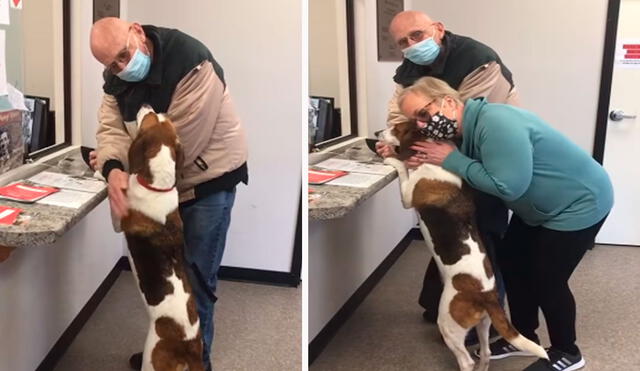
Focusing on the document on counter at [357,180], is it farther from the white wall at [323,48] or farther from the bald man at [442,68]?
the white wall at [323,48]

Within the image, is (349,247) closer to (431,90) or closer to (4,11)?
(431,90)

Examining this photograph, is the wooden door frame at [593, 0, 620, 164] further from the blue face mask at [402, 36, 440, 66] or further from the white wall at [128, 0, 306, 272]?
the white wall at [128, 0, 306, 272]

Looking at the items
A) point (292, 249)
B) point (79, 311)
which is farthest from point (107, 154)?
point (292, 249)

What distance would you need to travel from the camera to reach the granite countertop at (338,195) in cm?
156

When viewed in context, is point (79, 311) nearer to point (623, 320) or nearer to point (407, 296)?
point (407, 296)

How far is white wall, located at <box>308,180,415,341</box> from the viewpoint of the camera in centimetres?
166

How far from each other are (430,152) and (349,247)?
0.37 m

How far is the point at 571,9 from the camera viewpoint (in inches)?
78.4

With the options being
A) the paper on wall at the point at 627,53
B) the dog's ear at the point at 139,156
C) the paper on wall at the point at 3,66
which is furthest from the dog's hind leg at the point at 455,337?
the paper on wall at the point at 3,66

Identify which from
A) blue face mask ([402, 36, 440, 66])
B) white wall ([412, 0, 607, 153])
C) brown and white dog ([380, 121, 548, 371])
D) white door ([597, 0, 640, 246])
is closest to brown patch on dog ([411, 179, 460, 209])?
brown and white dog ([380, 121, 548, 371])

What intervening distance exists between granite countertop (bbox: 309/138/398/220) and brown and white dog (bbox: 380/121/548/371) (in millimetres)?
126

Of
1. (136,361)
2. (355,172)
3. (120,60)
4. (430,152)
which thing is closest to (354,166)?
(355,172)

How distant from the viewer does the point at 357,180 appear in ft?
5.40

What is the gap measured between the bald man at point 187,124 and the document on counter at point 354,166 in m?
0.23
